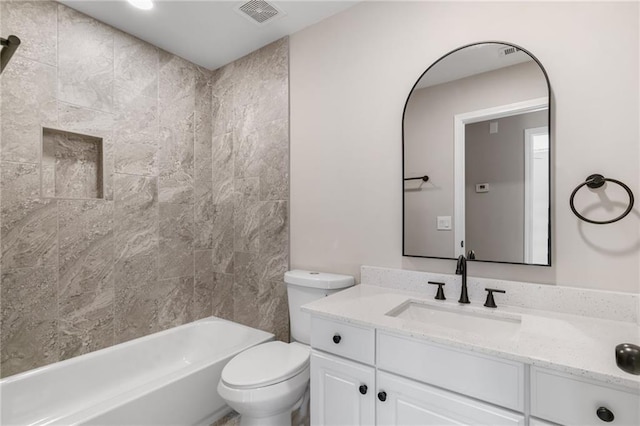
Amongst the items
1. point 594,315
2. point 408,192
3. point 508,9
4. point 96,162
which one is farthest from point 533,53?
point 96,162

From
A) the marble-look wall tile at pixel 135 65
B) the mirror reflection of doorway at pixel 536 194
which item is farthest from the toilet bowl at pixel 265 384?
the marble-look wall tile at pixel 135 65

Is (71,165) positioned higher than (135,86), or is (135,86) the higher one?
(135,86)

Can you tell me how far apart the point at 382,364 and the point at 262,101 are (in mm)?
1958

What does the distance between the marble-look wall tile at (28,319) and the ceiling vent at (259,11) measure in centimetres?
191

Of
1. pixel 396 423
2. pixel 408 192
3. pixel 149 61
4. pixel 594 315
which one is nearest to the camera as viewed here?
pixel 396 423

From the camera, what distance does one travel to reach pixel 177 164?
2422 mm

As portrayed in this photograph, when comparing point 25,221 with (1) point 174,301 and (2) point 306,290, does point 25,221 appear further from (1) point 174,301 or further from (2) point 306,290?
(2) point 306,290

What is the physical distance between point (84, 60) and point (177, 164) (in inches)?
32.7

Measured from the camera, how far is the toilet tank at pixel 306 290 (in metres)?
1.79

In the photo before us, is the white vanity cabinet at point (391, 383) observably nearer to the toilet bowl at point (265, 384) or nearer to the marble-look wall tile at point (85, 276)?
the toilet bowl at point (265, 384)

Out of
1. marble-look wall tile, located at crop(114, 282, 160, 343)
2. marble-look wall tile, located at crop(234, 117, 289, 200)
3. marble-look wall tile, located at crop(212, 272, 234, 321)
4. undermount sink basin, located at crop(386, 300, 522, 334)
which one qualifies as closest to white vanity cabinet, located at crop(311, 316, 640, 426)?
undermount sink basin, located at crop(386, 300, 522, 334)

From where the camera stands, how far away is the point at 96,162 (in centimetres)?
205

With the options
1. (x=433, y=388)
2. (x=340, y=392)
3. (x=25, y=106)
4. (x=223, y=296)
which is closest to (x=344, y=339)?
(x=340, y=392)

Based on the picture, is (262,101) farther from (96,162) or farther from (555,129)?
(555,129)
